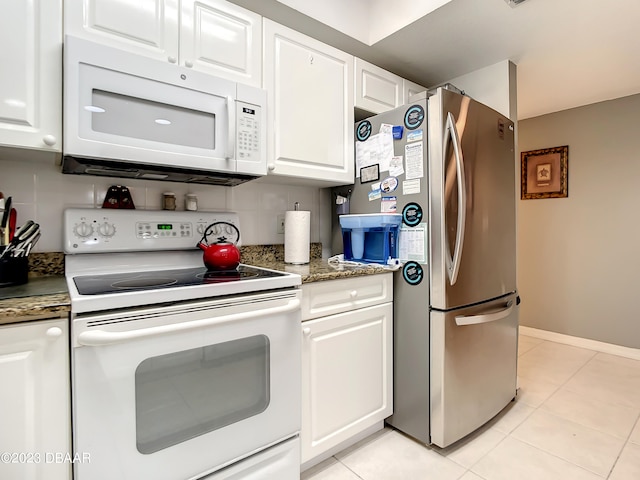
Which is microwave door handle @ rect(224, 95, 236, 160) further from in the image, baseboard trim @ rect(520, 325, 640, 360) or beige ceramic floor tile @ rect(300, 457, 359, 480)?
baseboard trim @ rect(520, 325, 640, 360)

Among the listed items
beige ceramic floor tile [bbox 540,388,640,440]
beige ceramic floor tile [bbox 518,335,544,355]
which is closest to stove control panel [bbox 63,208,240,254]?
beige ceramic floor tile [bbox 540,388,640,440]

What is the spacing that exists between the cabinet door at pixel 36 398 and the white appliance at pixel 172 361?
3 cm

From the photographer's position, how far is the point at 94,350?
35.1 inches

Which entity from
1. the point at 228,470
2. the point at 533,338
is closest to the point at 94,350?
the point at 228,470

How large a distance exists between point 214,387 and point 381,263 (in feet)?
3.29

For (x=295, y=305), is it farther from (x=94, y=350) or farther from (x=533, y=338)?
(x=533, y=338)

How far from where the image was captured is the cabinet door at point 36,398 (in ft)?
2.66

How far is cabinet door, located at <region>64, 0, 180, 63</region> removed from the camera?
113 centimetres

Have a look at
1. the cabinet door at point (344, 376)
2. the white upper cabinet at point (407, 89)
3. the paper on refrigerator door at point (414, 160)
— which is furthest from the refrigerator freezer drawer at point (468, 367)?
the white upper cabinet at point (407, 89)

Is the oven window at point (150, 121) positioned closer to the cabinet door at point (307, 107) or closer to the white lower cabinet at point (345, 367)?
the cabinet door at point (307, 107)

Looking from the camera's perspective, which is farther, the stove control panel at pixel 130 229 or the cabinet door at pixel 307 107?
the cabinet door at pixel 307 107

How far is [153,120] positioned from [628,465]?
2.53 m

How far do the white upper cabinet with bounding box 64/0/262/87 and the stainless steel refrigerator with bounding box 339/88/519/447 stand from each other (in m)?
0.76

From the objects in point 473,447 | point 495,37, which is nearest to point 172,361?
point 473,447
